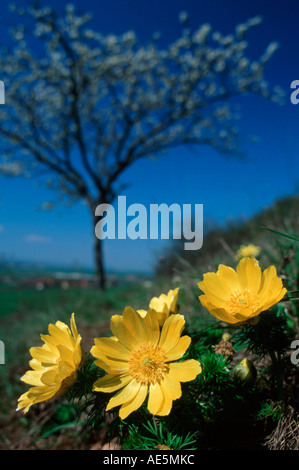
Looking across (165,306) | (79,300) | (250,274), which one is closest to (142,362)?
(165,306)

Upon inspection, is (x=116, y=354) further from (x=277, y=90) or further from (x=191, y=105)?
(x=277, y=90)

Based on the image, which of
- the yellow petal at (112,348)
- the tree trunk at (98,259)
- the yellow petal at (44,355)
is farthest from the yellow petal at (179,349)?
the tree trunk at (98,259)

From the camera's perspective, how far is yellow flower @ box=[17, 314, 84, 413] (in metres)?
0.72

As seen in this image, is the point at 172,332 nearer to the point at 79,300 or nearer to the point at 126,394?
the point at 126,394

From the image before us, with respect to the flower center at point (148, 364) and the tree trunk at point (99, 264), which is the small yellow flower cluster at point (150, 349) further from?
the tree trunk at point (99, 264)

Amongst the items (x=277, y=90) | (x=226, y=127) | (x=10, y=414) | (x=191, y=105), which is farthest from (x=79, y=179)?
(x=10, y=414)

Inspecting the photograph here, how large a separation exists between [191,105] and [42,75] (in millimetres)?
3855

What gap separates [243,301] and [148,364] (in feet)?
0.82

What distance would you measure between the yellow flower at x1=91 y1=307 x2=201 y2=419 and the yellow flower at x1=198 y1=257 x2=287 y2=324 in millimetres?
96

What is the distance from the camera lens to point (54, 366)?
812 mm

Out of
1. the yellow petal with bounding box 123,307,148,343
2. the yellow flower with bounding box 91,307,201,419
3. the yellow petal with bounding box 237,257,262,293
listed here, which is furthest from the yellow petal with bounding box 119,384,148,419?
the yellow petal with bounding box 237,257,262,293

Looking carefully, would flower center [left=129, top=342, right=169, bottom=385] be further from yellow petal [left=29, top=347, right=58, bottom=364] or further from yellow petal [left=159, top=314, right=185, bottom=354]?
yellow petal [left=29, top=347, right=58, bottom=364]

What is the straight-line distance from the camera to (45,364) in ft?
2.74

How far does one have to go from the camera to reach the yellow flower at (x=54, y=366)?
2.35 ft
